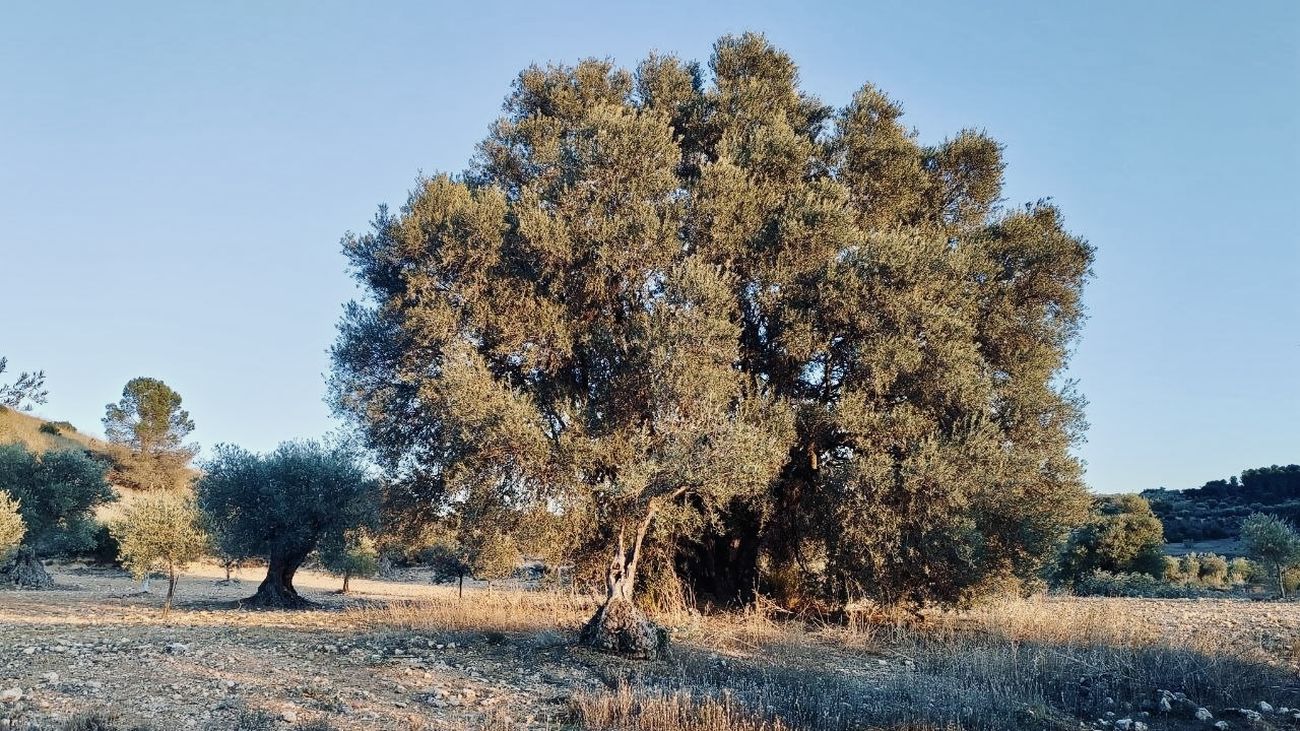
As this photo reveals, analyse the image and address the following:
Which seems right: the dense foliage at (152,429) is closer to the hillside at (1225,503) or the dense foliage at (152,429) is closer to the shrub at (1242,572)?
the shrub at (1242,572)

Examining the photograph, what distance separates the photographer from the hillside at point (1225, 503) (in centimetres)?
5738

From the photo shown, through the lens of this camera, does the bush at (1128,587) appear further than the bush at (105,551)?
No

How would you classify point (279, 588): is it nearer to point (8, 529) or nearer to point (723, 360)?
point (8, 529)

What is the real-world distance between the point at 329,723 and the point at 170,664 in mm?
3830

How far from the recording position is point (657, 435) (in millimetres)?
13492

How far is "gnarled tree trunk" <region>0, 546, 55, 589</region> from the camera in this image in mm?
26734

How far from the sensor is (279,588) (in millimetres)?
22625

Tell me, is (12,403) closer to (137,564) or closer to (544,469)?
(137,564)

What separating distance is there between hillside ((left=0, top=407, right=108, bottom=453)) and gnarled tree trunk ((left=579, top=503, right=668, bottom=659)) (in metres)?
50.6

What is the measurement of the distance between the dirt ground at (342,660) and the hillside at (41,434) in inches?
1620

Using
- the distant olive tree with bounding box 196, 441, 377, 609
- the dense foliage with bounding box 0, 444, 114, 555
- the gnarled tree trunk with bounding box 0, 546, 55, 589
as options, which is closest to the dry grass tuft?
the distant olive tree with bounding box 196, 441, 377, 609

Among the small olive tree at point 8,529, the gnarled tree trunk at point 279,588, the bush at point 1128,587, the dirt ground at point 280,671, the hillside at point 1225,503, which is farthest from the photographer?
the hillside at point 1225,503

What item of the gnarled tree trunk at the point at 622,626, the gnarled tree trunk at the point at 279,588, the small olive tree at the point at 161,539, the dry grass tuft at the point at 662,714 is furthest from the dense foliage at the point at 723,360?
the gnarled tree trunk at the point at 279,588

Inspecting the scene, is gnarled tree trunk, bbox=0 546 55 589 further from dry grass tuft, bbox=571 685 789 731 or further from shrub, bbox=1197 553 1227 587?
shrub, bbox=1197 553 1227 587
